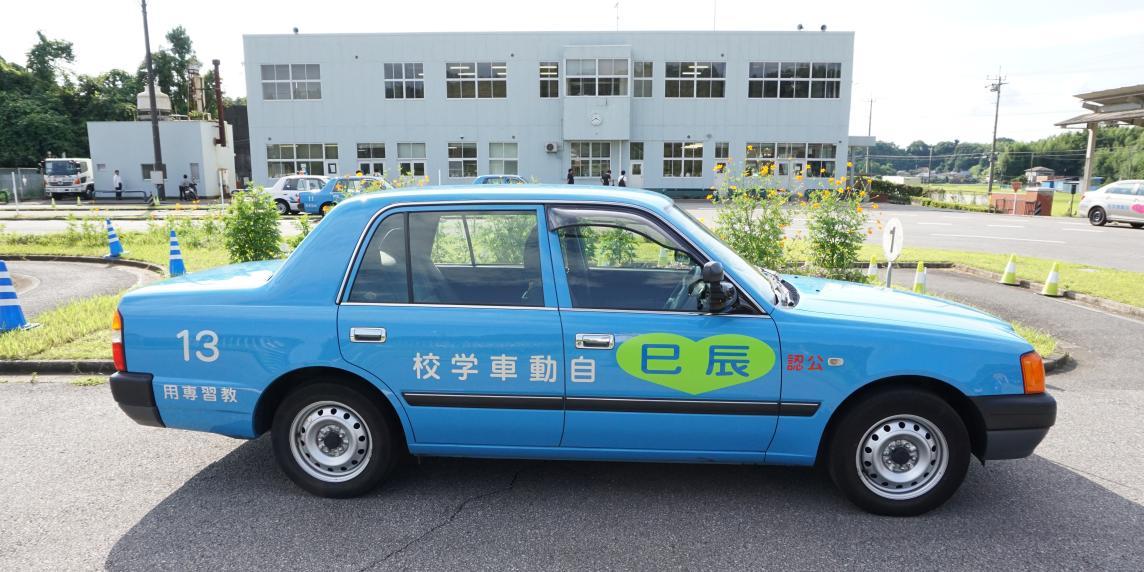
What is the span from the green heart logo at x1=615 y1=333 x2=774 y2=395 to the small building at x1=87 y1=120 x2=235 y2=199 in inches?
1627

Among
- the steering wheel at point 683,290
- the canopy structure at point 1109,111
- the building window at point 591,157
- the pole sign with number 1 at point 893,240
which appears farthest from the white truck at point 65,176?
the canopy structure at point 1109,111

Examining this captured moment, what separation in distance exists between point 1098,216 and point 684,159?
67.1 feet

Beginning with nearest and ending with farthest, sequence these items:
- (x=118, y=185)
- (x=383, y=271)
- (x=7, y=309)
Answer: (x=383, y=271) < (x=7, y=309) < (x=118, y=185)

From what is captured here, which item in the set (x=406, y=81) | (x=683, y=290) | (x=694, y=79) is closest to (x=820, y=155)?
(x=694, y=79)

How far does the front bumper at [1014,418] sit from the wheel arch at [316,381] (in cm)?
325

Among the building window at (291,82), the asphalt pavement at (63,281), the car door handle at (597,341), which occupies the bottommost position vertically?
the asphalt pavement at (63,281)

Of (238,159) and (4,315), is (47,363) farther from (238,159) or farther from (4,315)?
(238,159)

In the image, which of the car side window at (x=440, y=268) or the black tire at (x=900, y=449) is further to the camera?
the car side window at (x=440, y=268)

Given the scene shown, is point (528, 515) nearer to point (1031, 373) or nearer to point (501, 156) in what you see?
point (1031, 373)

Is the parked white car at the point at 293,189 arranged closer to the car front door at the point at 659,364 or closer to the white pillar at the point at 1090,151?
the car front door at the point at 659,364

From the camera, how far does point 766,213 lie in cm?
967

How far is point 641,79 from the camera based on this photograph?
38938 mm

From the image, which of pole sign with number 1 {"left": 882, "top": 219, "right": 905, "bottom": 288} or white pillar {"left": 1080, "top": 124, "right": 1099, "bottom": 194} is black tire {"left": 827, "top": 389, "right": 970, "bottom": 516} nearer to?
pole sign with number 1 {"left": 882, "top": 219, "right": 905, "bottom": 288}

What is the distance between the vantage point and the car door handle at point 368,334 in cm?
374
